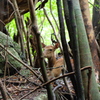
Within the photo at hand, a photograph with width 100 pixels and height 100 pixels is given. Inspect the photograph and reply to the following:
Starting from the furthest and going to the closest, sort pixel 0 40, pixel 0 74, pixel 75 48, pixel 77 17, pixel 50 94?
pixel 0 40
pixel 0 74
pixel 77 17
pixel 75 48
pixel 50 94

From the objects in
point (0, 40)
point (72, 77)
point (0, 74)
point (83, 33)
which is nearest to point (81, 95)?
point (72, 77)

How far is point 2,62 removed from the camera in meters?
3.52

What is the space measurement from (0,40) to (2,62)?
1.79ft

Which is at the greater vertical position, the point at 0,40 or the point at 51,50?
the point at 0,40

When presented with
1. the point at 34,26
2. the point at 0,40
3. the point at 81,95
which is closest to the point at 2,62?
the point at 0,40

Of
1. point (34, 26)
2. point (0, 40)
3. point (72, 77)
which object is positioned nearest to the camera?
point (34, 26)

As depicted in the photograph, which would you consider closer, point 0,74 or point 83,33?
point 83,33

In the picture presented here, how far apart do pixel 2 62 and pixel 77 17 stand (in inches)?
90.0

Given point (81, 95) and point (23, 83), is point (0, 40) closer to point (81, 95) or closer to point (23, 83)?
point (23, 83)

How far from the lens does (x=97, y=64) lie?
3354 mm

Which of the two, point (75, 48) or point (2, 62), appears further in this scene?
point (2, 62)

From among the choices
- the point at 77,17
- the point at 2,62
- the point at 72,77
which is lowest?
the point at 72,77

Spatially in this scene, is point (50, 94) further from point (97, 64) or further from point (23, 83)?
point (97, 64)

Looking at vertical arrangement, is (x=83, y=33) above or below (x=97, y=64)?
above
